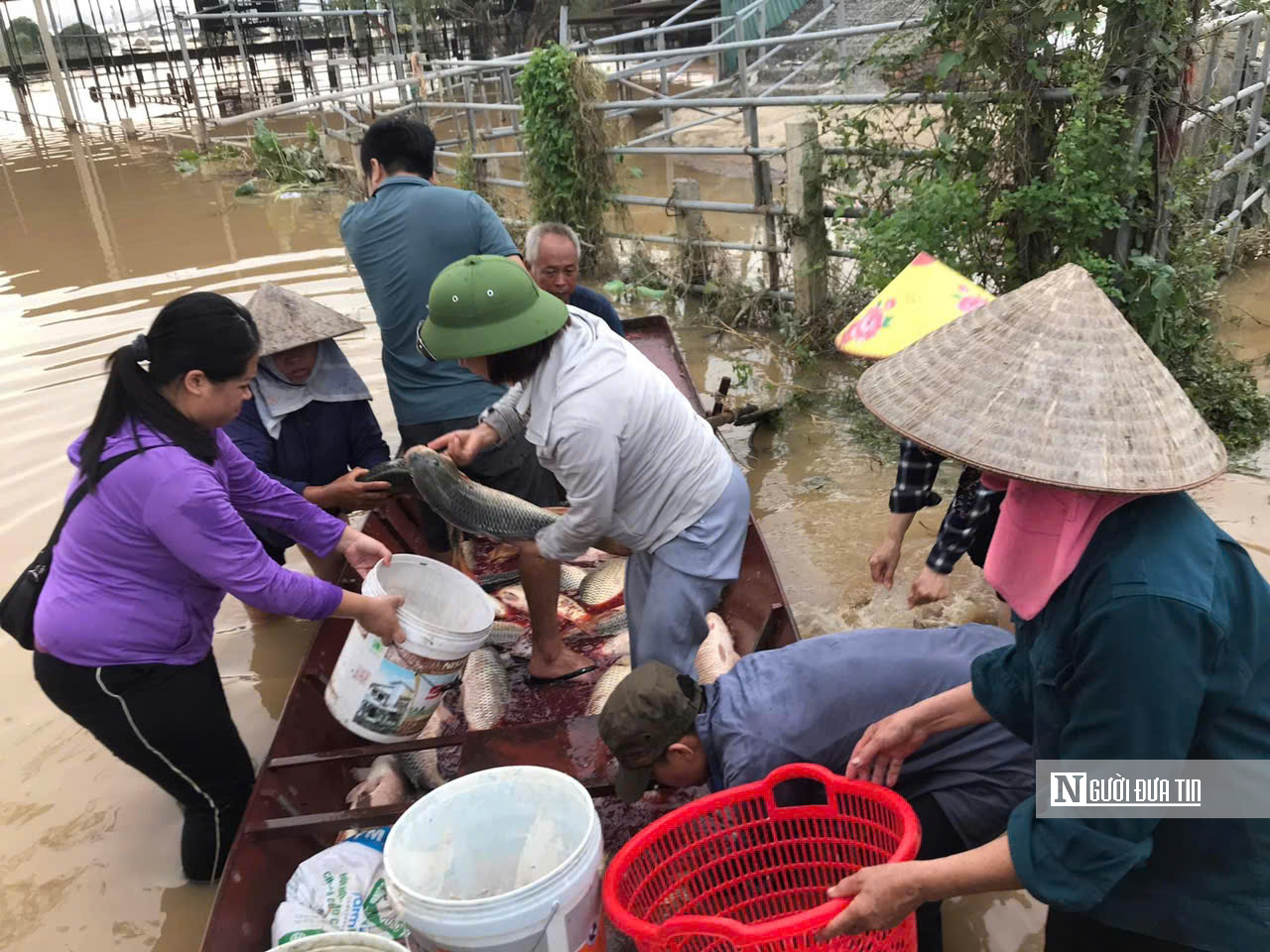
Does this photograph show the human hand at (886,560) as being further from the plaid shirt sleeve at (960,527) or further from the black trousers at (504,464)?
the black trousers at (504,464)

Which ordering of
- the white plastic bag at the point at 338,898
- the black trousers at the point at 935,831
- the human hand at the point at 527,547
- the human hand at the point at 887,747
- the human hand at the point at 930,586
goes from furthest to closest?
the human hand at the point at 527,547, the human hand at the point at 930,586, the white plastic bag at the point at 338,898, the black trousers at the point at 935,831, the human hand at the point at 887,747

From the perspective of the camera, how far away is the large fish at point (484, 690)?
10.9ft

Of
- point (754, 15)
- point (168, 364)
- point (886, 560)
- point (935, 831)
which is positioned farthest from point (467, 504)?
point (754, 15)

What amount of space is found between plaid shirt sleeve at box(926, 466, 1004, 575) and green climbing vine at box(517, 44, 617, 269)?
20.4ft

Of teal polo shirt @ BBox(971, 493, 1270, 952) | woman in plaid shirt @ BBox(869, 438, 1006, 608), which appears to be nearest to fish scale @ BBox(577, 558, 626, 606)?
woman in plaid shirt @ BBox(869, 438, 1006, 608)

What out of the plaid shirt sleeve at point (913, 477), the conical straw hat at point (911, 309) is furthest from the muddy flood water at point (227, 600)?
the conical straw hat at point (911, 309)

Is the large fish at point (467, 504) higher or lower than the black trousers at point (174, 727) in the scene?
higher

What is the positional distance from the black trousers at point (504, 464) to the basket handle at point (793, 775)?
6.98ft

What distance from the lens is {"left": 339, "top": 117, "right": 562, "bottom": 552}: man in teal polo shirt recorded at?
373 cm

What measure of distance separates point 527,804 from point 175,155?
65.4ft

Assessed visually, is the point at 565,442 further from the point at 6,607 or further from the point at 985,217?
the point at 985,217

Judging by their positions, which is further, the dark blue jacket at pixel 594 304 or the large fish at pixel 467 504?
the dark blue jacket at pixel 594 304

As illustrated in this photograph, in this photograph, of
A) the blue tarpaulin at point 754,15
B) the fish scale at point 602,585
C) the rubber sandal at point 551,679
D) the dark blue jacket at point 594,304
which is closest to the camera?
the rubber sandal at point 551,679

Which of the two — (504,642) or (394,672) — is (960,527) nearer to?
(394,672)
